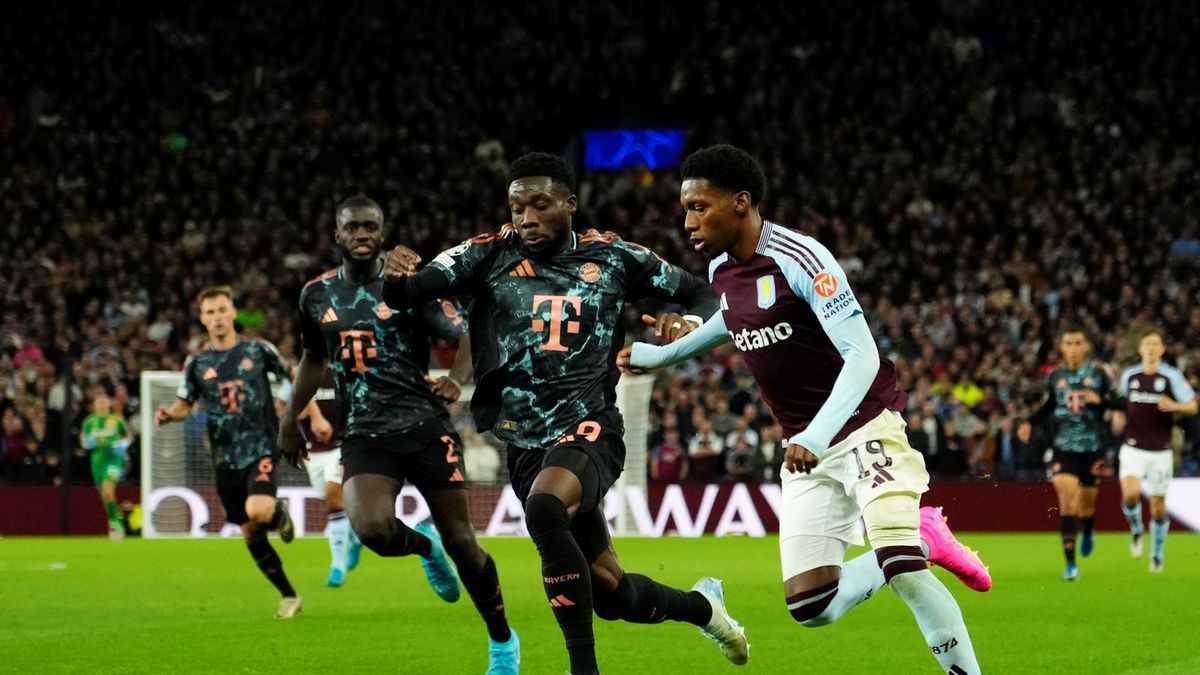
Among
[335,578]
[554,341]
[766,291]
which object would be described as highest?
[766,291]

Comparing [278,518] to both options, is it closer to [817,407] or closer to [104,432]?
[817,407]

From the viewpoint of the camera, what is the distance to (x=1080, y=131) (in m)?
29.6

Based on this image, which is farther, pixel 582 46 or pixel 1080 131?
pixel 582 46

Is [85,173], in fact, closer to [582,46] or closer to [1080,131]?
[582,46]

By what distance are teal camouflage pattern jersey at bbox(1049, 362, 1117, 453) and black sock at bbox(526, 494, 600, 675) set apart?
9320 mm

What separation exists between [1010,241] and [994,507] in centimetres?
686

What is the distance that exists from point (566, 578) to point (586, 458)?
59 cm

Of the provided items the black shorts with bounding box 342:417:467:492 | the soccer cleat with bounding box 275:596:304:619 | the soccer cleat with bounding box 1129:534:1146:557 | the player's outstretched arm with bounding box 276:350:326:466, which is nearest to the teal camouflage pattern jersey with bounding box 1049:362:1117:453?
the soccer cleat with bounding box 1129:534:1146:557

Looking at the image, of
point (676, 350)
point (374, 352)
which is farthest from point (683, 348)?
point (374, 352)

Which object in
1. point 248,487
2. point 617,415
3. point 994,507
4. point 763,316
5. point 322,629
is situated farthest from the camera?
point 994,507

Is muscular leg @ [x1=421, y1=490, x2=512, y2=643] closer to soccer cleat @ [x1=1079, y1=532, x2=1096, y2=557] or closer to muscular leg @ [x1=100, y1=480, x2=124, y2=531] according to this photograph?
soccer cleat @ [x1=1079, y1=532, x2=1096, y2=557]

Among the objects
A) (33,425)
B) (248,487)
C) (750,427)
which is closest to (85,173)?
(33,425)

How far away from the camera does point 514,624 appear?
11.1 m

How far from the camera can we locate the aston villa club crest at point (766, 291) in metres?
6.63
